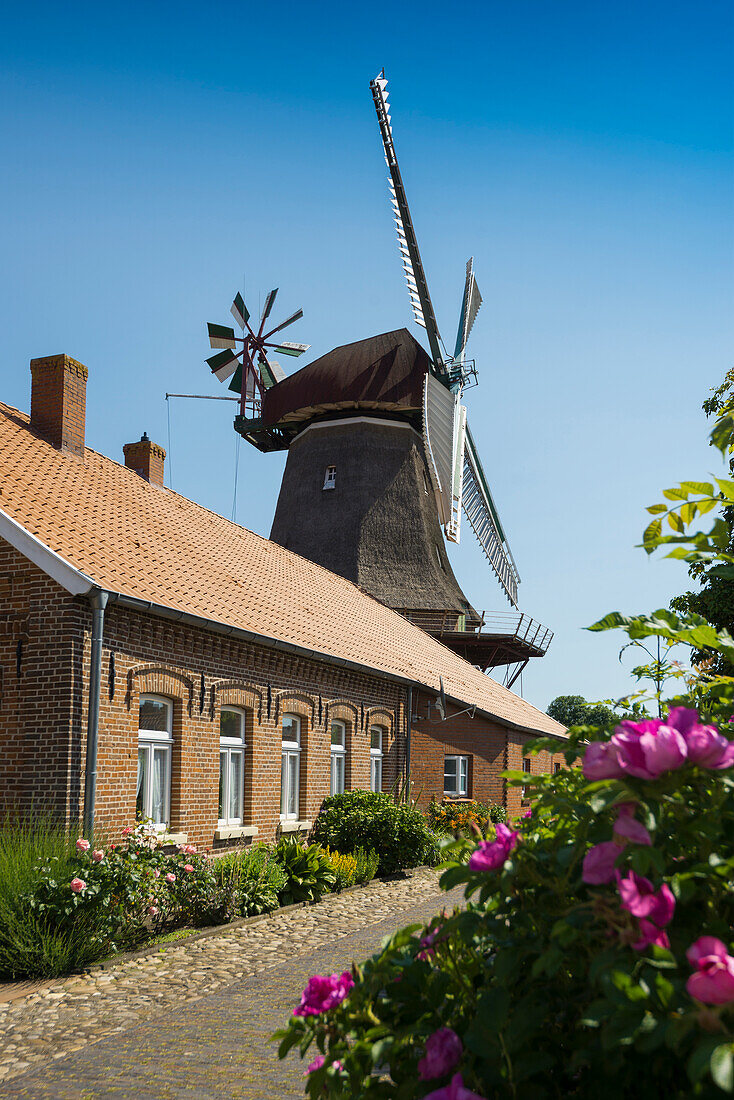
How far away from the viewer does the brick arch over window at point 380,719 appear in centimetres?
1922

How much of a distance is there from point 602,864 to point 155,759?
1070 centimetres

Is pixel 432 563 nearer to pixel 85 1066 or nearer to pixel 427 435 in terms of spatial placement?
pixel 427 435

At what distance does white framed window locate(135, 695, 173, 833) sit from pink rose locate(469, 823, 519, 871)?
974cm

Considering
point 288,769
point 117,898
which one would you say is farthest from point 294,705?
point 117,898

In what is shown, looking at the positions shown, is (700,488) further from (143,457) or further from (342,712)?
(143,457)

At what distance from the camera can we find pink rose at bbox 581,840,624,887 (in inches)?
91.0

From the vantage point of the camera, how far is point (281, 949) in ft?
33.2

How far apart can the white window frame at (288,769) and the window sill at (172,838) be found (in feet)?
11.0

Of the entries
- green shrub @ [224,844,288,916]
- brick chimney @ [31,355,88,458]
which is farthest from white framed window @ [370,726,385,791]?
brick chimney @ [31,355,88,458]

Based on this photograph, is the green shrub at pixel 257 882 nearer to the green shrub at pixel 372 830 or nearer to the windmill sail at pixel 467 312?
the green shrub at pixel 372 830

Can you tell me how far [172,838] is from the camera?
1217cm

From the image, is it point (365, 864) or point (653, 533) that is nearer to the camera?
point (653, 533)

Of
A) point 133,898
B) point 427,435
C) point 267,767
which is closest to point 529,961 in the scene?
point 133,898

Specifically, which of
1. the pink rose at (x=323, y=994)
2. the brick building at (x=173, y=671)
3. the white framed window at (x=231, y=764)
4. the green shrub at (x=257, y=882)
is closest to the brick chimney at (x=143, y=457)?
the brick building at (x=173, y=671)
